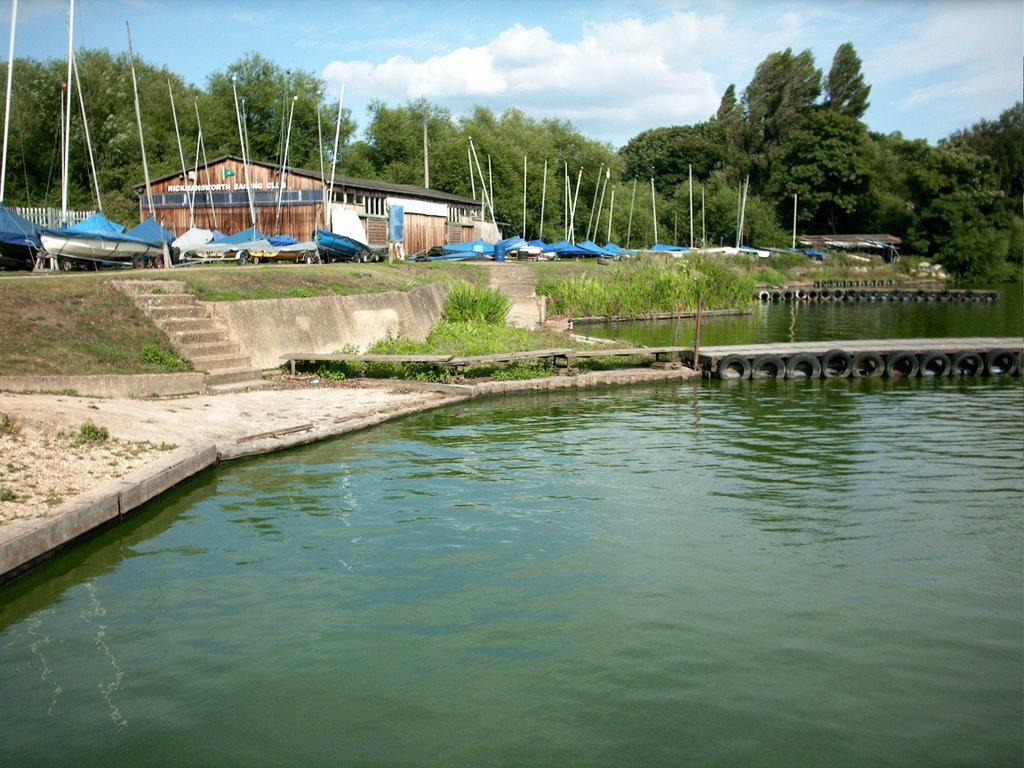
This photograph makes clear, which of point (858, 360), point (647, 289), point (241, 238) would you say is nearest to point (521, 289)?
point (647, 289)

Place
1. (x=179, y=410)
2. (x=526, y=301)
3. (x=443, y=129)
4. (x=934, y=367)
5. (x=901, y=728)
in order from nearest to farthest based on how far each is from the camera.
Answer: (x=901, y=728)
(x=179, y=410)
(x=934, y=367)
(x=526, y=301)
(x=443, y=129)

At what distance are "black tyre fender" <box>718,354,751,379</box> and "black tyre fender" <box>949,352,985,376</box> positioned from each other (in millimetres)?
6923

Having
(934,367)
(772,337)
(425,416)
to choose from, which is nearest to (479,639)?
(425,416)

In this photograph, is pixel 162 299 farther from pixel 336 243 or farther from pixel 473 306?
pixel 336 243

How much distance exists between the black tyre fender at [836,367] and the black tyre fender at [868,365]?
18 cm

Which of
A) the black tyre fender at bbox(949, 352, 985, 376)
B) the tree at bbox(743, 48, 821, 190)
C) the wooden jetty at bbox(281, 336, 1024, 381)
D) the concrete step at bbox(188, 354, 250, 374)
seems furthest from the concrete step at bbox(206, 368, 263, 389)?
the tree at bbox(743, 48, 821, 190)

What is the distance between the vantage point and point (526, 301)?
47.5m

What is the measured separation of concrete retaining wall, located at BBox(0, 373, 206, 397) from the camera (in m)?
17.9

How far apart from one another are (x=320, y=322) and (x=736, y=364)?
12.9m

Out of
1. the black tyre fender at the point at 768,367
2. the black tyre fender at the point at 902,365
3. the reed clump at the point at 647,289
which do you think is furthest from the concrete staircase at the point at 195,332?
the reed clump at the point at 647,289

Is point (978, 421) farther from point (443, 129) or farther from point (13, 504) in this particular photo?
point (443, 129)

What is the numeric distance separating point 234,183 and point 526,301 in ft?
62.1

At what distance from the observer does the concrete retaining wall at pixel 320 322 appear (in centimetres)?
2458

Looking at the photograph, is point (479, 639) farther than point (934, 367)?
No
